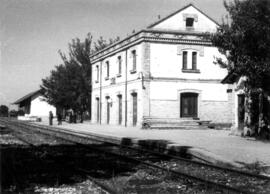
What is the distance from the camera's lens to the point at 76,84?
44156mm

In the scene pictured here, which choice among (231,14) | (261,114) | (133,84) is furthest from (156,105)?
(231,14)

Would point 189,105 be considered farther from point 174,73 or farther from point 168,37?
point 168,37

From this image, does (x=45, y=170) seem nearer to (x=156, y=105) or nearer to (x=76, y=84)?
Result: (x=156, y=105)

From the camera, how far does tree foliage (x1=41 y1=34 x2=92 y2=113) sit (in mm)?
43500

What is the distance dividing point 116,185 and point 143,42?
21429 millimetres

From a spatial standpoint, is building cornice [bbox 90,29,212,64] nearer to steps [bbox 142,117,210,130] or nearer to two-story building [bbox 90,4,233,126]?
two-story building [bbox 90,4,233,126]

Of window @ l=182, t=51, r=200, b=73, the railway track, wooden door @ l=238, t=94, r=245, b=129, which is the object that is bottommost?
the railway track

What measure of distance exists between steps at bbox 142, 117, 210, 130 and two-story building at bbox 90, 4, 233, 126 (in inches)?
25.0

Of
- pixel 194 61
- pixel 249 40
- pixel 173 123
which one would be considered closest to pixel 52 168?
pixel 249 40

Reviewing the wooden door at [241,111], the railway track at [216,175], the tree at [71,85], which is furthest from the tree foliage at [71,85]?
the railway track at [216,175]

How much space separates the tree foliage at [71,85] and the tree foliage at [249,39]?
28.9 metres

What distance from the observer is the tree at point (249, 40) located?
15336mm

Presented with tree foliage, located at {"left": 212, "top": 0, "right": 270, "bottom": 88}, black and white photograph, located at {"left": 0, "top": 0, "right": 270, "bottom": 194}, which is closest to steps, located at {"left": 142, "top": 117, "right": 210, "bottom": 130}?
black and white photograph, located at {"left": 0, "top": 0, "right": 270, "bottom": 194}

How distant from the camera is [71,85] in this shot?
43812mm
